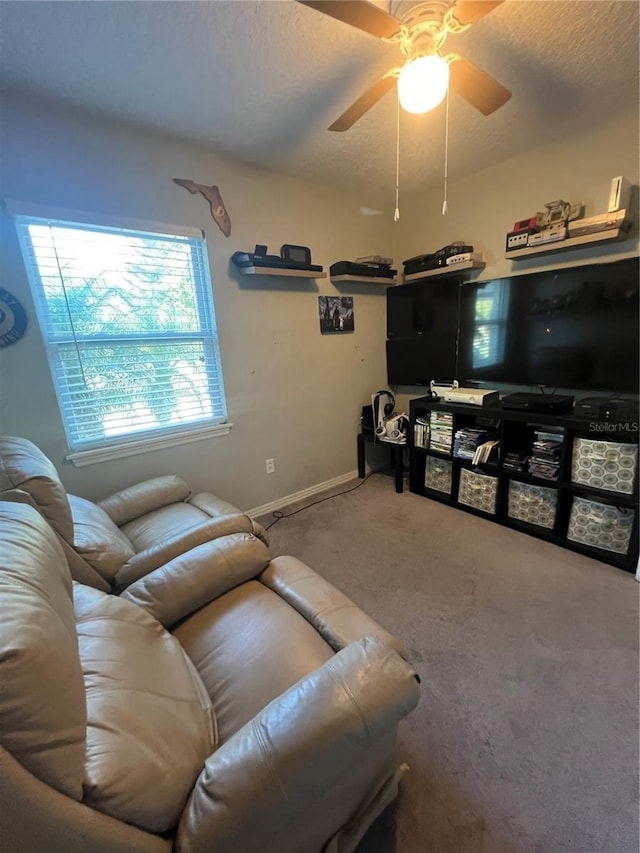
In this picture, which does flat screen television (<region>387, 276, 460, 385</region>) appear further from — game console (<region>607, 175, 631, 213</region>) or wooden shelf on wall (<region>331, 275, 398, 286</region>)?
game console (<region>607, 175, 631, 213</region>)

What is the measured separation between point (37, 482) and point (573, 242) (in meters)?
2.95

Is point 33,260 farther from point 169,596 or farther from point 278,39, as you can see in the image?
point 169,596

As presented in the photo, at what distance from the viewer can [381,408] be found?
129 inches

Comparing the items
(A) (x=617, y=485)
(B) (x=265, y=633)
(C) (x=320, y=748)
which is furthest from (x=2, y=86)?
(A) (x=617, y=485)

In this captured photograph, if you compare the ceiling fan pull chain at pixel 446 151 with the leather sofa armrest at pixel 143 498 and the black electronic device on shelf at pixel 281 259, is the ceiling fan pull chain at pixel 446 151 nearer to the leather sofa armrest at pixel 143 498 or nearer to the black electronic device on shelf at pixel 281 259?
the black electronic device on shelf at pixel 281 259

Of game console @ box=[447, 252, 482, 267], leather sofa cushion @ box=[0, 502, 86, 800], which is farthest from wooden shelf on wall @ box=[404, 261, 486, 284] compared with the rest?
leather sofa cushion @ box=[0, 502, 86, 800]

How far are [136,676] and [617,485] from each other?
243 cm

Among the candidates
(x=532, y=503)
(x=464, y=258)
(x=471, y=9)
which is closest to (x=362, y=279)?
(x=464, y=258)

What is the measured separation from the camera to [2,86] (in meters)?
1.61

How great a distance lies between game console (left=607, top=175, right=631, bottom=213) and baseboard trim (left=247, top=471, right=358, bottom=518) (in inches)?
103

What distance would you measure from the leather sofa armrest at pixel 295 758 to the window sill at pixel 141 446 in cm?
183

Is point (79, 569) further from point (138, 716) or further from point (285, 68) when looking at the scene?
point (285, 68)

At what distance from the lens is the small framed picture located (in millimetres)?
2969

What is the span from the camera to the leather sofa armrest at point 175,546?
51.6 inches
